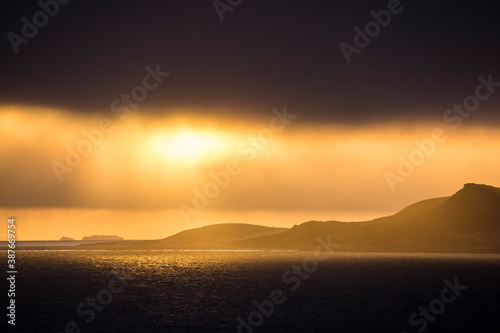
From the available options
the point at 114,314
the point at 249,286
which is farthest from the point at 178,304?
the point at 249,286

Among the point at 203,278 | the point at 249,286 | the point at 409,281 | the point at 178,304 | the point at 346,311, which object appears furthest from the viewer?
the point at 203,278

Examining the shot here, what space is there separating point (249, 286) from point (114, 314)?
4373 cm

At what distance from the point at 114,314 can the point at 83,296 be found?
24046 millimetres

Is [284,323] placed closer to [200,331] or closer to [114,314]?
[200,331]

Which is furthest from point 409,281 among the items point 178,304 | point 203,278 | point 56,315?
point 56,315

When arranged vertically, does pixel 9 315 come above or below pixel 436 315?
above

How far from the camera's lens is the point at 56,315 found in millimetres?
74812

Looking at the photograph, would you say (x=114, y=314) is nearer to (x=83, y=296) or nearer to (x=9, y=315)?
(x=9, y=315)

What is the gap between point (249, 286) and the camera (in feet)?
381

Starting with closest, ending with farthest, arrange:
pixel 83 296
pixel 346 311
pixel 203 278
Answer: pixel 346 311, pixel 83 296, pixel 203 278

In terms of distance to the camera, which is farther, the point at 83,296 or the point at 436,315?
the point at 83,296

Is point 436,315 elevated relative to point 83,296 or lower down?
lower down

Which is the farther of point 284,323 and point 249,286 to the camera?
point 249,286

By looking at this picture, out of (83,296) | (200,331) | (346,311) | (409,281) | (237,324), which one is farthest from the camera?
(409,281)
